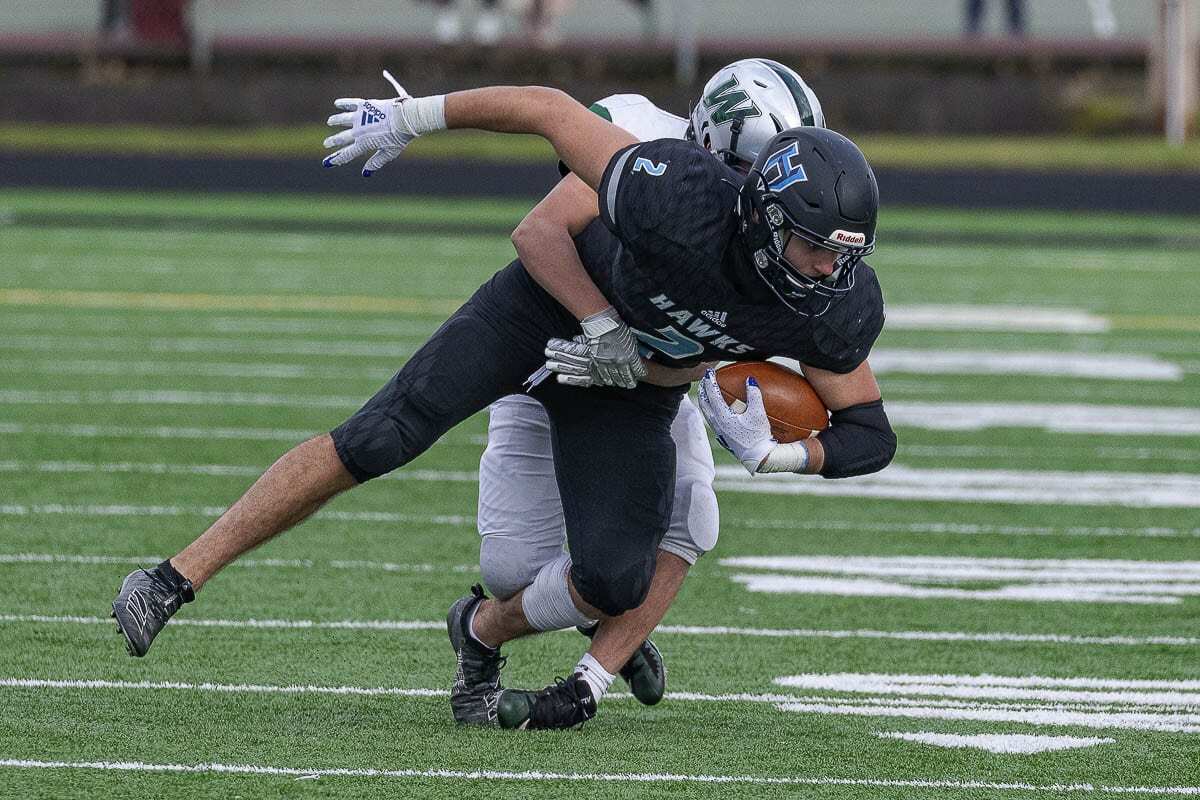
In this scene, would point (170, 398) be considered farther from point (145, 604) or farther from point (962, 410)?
point (145, 604)

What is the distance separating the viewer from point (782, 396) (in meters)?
4.60

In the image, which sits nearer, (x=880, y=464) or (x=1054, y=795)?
(x=1054, y=795)

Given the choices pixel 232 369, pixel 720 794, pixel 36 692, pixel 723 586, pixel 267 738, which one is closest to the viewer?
pixel 720 794

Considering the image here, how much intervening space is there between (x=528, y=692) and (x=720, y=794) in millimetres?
711

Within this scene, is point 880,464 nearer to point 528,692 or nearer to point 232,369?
point 528,692

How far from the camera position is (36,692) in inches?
191

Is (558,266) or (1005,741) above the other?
(558,266)

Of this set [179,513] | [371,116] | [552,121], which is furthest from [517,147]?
[552,121]

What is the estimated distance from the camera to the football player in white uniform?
478 cm

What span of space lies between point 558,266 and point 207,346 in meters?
7.22

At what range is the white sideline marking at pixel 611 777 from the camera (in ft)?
13.9

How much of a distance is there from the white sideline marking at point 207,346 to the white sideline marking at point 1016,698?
6362 millimetres

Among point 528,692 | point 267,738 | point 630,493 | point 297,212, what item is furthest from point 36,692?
point 297,212

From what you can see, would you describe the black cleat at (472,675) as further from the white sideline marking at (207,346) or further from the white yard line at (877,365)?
the white sideline marking at (207,346)
